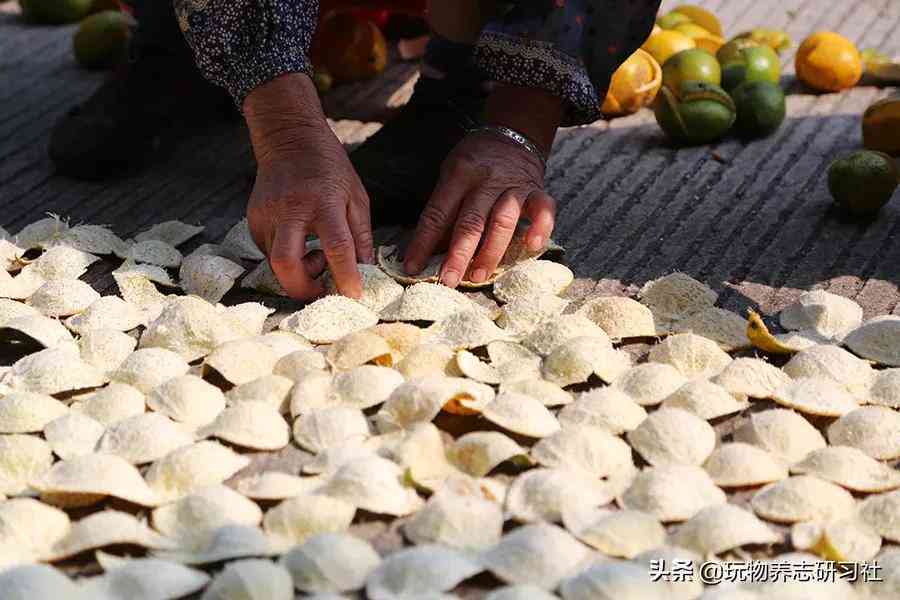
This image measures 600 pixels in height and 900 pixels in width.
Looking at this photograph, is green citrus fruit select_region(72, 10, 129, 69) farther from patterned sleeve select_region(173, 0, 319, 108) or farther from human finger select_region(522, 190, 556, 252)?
human finger select_region(522, 190, 556, 252)

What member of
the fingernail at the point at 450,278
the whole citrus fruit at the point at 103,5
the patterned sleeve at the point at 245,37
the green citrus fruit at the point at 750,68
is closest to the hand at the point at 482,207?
the fingernail at the point at 450,278

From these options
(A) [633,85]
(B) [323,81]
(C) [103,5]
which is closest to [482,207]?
(A) [633,85]

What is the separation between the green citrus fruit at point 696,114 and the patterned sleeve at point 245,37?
0.77 meters

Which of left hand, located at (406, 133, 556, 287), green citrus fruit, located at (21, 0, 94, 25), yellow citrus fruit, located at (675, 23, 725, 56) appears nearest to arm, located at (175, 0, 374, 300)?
left hand, located at (406, 133, 556, 287)

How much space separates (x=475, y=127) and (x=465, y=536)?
2.83 feet

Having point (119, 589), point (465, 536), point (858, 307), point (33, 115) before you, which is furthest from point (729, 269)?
point (33, 115)

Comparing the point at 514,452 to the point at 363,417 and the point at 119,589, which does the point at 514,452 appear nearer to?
the point at 363,417

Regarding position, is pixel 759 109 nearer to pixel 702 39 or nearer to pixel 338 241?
pixel 702 39

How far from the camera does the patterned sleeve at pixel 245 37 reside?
1.60 meters

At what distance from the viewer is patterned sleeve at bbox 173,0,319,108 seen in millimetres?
1598

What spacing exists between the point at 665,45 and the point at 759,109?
0.33m

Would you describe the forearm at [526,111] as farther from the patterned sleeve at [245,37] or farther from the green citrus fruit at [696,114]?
the green citrus fruit at [696,114]

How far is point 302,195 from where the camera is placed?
1.52m

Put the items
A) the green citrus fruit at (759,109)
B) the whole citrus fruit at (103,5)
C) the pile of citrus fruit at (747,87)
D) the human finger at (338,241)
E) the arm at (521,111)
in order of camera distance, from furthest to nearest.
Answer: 1. the whole citrus fruit at (103,5)
2. the green citrus fruit at (759,109)
3. the pile of citrus fruit at (747,87)
4. the arm at (521,111)
5. the human finger at (338,241)
